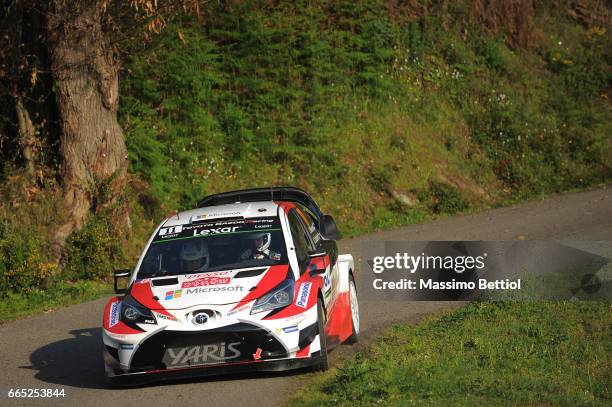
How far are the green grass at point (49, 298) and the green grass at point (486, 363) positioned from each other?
6.48 meters

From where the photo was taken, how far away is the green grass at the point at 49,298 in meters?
16.5

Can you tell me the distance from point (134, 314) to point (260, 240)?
1.60 m

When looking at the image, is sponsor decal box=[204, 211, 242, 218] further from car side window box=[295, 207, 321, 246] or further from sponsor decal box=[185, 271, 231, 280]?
sponsor decal box=[185, 271, 231, 280]

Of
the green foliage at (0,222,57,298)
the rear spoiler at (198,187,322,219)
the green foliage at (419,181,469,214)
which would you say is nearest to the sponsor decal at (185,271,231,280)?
the rear spoiler at (198,187,322,219)

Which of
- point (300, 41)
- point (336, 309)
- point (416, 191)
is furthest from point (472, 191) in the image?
point (336, 309)

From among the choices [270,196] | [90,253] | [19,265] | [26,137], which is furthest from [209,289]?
[26,137]

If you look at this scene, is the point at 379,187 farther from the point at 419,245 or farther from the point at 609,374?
the point at 609,374

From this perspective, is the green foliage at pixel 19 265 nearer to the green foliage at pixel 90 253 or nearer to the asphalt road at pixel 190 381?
the green foliage at pixel 90 253

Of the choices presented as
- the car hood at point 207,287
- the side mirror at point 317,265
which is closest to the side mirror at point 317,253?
the side mirror at point 317,265

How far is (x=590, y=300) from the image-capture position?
13.7 metres

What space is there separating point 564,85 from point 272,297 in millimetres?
26359

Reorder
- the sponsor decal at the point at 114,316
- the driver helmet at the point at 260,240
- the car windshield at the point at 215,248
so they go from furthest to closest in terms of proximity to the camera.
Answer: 1. the driver helmet at the point at 260,240
2. the car windshield at the point at 215,248
3. the sponsor decal at the point at 114,316

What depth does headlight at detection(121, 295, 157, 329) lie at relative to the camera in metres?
9.78

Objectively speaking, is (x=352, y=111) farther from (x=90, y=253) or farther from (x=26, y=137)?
(x=90, y=253)
